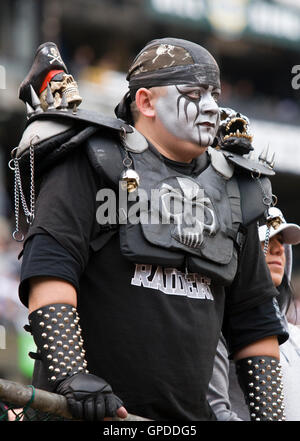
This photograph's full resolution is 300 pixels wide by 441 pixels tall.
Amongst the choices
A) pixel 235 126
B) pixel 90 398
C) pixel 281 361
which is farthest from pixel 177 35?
pixel 90 398

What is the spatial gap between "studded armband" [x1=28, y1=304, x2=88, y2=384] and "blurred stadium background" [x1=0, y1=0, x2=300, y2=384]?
520 inches

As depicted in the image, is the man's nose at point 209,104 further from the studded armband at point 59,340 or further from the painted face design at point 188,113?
the studded armband at point 59,340

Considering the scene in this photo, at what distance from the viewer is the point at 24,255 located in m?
3.34

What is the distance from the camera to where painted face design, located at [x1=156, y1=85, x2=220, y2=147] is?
3539mm

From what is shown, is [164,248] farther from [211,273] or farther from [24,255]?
[24,255]

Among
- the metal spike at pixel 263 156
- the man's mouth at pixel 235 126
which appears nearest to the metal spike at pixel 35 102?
the man's mouth at pixel 235 126

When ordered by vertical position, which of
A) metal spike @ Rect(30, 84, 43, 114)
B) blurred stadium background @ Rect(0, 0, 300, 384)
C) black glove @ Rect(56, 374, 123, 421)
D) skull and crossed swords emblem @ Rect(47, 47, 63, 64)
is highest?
skull and crossed swords emblem @ Rect(47, 47, 63, 64)

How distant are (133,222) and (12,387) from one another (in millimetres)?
772

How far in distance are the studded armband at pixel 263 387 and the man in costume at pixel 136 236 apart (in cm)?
3

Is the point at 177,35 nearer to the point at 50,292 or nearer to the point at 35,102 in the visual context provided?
the point at 35,102

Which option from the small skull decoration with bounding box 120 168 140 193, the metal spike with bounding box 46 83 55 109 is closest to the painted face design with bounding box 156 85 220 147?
the small skull decoration with bounding box 120 168 140 193

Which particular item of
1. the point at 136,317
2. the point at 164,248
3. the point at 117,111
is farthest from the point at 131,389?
the point at 117,111

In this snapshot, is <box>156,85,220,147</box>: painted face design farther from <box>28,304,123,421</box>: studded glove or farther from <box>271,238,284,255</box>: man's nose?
<box>271,238,284,255</box>: man's nose

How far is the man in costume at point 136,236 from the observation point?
329 centimetres
